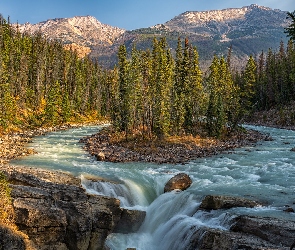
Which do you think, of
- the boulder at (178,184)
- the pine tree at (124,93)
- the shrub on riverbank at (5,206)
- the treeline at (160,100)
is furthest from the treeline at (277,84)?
the shrub on riverbank at (5,206)

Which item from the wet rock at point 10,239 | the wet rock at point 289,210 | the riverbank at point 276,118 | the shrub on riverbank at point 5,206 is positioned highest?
the shrub on riverbank at point 5,206

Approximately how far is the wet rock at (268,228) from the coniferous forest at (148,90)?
1153 centimetres

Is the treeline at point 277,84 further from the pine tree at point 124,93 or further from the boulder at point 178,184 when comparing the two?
the boulder at point 178,184

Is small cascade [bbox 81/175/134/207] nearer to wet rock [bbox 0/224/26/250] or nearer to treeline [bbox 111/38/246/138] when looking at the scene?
wet rock [bbox 0/224/26/250]

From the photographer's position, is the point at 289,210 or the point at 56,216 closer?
the point at 56,216

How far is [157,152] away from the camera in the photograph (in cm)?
3962

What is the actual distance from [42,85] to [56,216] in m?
84.8

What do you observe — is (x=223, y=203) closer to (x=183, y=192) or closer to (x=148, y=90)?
(x=183, y=192)

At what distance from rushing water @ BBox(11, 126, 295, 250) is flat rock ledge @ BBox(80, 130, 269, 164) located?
6.14 feet

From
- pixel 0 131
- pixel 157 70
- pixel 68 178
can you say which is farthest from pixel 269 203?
pixel 0 131

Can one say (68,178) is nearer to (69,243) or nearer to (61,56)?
(69,243)

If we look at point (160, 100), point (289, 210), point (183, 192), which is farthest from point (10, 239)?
point (160, 100)

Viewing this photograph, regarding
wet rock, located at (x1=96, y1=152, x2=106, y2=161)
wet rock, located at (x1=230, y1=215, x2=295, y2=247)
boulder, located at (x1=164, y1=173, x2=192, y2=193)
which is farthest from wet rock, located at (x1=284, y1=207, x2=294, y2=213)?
wet rock, located at (x1=96, y1=152, x2=106, y2=161)

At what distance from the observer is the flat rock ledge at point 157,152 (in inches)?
1415
